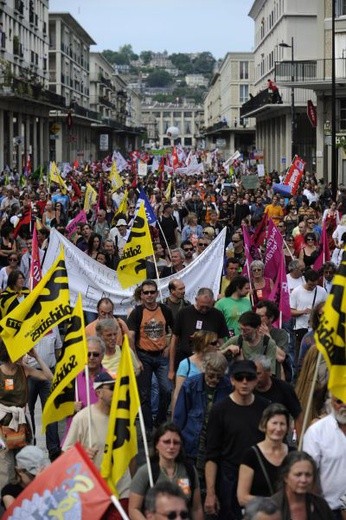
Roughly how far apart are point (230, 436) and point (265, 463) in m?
0.64

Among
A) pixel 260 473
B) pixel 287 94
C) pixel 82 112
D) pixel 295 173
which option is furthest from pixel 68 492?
pixel 82 112

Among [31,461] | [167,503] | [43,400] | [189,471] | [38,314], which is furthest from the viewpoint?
[43,400]

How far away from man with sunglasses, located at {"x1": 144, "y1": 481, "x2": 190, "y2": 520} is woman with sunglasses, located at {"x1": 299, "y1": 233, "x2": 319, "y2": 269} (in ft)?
32.8

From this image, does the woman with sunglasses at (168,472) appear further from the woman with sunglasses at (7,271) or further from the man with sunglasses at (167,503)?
the woman with sunglasses at (7,271)

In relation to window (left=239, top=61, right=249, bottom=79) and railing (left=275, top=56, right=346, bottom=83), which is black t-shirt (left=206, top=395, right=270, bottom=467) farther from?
window (left=239, top=61, right=249, bottom=79)

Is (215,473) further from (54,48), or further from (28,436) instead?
(54,48)

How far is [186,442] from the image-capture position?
7.82 meters

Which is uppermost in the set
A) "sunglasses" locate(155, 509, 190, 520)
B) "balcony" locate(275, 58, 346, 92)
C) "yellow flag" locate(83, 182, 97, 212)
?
"balcony" locate(275, 58, 346, 92)

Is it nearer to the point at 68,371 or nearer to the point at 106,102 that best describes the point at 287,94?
the point at 68,371

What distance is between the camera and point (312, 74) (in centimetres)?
4753

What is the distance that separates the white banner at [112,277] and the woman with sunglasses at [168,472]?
691 cm

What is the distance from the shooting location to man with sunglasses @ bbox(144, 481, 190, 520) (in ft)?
17.8

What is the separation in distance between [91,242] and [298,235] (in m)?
4.04

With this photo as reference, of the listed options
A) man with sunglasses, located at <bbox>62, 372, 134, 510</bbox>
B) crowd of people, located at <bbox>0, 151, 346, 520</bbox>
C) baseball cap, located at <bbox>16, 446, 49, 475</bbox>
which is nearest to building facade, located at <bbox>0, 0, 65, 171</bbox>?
crowd of people, located at <bbox>0, 151, 346, 520</bbox>
